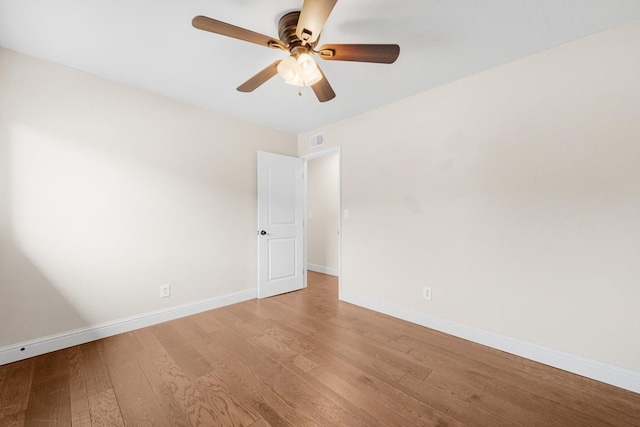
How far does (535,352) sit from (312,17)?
9.27 feet

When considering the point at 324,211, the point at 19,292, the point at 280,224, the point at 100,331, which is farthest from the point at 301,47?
the point at 324,211

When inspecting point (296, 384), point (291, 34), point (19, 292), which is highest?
point (291, 34)

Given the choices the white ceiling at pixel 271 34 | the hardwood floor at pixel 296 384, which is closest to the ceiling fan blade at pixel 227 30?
the white ceiling at pixel 271 34

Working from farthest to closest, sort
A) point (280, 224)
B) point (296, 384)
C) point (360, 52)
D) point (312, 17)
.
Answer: point (280, 224) → point (296, 384) → point (360, 52) → point (312, 17)

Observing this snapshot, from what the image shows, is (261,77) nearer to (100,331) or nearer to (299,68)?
(299,68)

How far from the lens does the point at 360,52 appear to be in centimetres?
150

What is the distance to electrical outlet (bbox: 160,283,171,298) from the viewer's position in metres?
2.68

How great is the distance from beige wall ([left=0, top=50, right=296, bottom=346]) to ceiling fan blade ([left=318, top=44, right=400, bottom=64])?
207 cm

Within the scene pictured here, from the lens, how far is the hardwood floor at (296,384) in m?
1.42

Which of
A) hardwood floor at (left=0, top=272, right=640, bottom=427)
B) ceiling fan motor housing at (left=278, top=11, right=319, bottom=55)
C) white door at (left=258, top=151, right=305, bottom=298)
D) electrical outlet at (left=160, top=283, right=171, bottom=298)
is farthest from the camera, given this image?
white door at (left=258, top=151, right=305, bottom=298)

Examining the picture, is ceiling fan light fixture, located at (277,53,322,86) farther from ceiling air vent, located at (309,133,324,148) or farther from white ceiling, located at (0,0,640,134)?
ceiling air vent, located at (309,133,324,148)

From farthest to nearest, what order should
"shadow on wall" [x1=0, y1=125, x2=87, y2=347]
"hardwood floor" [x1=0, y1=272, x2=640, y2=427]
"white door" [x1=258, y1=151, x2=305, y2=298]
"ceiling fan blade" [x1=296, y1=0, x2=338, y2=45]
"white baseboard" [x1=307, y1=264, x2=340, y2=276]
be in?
"white baseboard" [x1=307, y1=264, x2=340, y2=276], "white door" [x1=258, y1=151, x2=305, y2=298], "shadow on wall" [x1=0, y1=125, x2=87, y2=347], "hardwood floor" [x1=0, y1=272, x2=640, y2=427], "ceiling fan blade" [x1=296, y1=0, x2=338, y2=45]

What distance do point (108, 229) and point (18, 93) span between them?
1.23 meters

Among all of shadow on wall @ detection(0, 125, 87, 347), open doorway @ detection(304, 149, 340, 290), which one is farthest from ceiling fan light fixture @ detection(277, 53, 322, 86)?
open doorway @ detection(304, 149, 340, 290)
